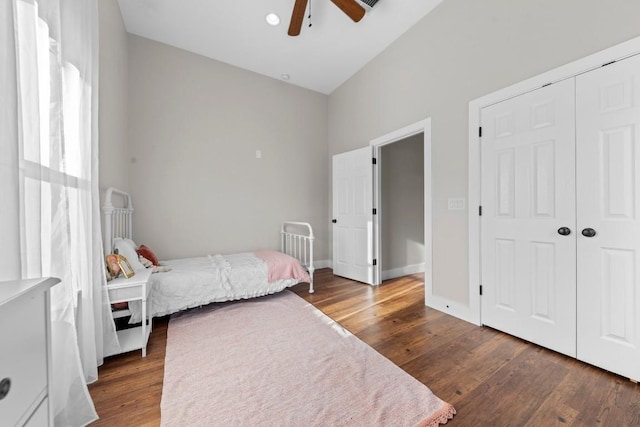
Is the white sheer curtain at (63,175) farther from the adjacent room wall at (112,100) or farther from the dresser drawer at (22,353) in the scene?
the adjacent room wall at (112,100)

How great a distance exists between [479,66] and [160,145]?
3550mm

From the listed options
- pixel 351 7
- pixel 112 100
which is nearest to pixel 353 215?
pixel 351 7

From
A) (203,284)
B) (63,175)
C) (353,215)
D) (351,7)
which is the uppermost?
(351,7)

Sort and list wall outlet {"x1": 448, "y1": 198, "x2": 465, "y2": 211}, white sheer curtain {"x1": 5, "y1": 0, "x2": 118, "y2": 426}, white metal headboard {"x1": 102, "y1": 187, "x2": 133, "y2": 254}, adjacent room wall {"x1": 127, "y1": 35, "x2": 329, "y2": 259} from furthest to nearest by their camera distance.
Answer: adjacent room wall {"x1": 127, "y1": 35, "x2": 329, "y2": 259}, wall outlet {"x1": 448, "y1": 198, "x2": 465, "y2": 211}, white metal headboard {"x1": 102, "y1": 187, "x2": 133, "y2": 254}, white sheer curtain {"x1": 5, "y1": 0, "x2": 118, "y2": 426}

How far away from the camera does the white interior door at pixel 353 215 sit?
3.34 m

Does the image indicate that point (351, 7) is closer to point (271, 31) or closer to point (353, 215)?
point (271, 31)

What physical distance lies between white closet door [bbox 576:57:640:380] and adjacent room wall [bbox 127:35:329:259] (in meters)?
3.18

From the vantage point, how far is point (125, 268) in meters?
1.79

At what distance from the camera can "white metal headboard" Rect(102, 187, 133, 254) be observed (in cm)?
187

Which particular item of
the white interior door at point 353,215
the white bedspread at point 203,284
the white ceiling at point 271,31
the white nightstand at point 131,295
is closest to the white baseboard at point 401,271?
the white interior door at point 353,215

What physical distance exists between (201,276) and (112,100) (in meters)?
1.78

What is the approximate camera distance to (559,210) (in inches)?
68.2

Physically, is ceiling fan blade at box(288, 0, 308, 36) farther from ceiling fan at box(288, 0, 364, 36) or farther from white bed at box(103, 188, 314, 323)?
white bed at box(103, 188, 314, 323)

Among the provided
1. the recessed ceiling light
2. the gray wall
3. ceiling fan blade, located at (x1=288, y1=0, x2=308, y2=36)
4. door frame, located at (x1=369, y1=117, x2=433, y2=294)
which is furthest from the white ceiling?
the gray wall
